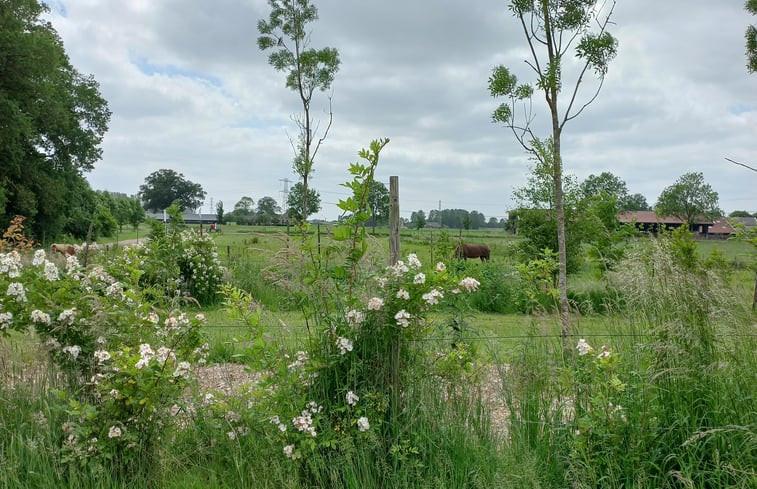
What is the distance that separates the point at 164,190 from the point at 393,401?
110304 mm

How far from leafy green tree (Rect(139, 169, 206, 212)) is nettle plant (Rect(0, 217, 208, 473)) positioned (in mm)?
105198

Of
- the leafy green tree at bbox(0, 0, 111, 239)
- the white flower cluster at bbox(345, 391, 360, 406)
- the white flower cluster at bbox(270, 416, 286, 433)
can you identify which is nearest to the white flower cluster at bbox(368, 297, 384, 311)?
the white flower cluster at bbox(345, 391, 360, 406)

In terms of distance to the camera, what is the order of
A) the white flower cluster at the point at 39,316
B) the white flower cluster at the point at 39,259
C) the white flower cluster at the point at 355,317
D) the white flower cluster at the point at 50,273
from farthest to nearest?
the white flower cluster at the point at 39,259 → the white flower cluster at the point at 50,273 → the white flower cluster at the point at 39,316 → the white flower cluster at the point at 355,317

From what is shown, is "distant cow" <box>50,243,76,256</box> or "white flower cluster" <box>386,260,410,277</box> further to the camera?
"distant cow" <box>50,243,76,256</box>

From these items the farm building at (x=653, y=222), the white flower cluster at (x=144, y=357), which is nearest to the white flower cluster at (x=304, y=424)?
the white flower cluster at (x=144, y=357)

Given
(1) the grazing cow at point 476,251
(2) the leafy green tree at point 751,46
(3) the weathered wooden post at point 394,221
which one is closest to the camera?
(3) the weathered wooden post at point 394,221

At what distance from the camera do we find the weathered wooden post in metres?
4.14

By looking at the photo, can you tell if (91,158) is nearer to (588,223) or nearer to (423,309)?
(588,223)

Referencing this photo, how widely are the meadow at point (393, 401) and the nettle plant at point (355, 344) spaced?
0.01 m

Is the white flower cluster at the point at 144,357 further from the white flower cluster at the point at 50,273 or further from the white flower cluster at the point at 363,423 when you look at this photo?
the white flower cluster at the point at 363,423

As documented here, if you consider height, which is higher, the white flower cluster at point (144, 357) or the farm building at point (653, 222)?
the farm building at point (653, 222)

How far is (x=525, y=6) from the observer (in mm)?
5191

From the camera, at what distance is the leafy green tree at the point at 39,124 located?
25219 millimetres

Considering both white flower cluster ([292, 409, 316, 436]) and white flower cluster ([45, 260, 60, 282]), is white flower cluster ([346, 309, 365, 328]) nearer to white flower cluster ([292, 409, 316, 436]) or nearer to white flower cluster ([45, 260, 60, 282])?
white flower cluster ([292, 409, 316, 436])
